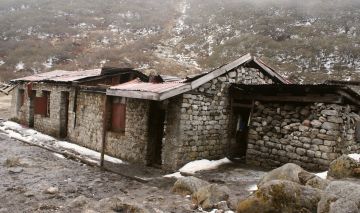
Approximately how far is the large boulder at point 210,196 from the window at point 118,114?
621 centimetres

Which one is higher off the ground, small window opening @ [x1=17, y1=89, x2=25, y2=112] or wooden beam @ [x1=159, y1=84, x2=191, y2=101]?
wooden beam @ [x1=159, y1=84, x2=191, y2=101]

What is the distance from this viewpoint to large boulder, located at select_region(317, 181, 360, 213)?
17.2 ft

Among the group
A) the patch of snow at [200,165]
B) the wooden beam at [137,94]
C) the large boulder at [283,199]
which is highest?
the wooden beam at [137,94]

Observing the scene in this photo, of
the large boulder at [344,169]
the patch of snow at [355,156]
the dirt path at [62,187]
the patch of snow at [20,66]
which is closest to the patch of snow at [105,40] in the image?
the patch of snow at [20,66]

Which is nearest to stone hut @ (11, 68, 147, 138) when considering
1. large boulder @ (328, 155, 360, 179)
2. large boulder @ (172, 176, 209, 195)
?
large boulder @ (172, 176, 209, 195)

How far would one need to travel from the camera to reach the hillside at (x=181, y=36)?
32.2 m

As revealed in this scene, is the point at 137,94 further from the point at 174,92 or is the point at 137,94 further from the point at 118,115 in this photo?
the point at 118,115

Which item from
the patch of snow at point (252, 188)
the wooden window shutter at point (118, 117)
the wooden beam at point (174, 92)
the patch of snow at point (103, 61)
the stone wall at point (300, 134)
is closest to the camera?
the patch of snow at point (252, 188)

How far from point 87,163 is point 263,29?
30893 mm

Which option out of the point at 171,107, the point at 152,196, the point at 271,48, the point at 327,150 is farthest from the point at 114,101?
the point at 271,48

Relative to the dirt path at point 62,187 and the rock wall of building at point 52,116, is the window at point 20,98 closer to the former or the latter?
the rock wall of building at point 52,116

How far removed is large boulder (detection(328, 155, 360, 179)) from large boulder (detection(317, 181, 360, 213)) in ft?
7.42

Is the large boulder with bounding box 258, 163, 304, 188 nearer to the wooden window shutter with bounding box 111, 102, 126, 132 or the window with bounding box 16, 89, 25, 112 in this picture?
the wooden window shutter with bounding box 111, 102, 126, 132

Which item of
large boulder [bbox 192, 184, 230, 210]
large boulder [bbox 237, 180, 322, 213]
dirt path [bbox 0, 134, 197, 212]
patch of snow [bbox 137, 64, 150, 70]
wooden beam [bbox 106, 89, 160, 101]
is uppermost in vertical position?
patch of snow [bbox 137, 64, 150, 70]
